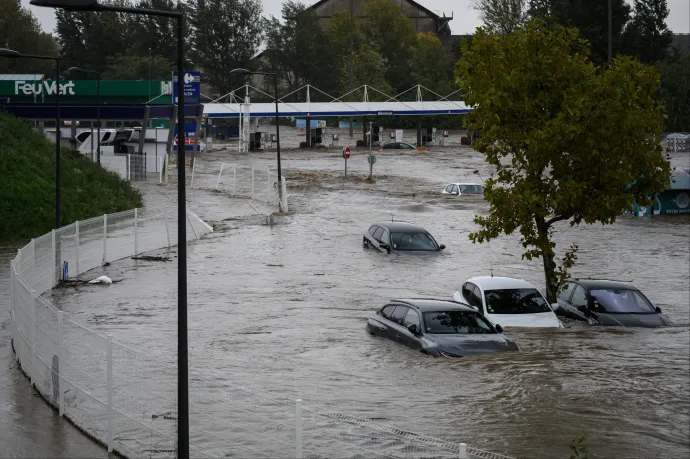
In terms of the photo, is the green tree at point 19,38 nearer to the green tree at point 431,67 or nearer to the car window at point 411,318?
the green tree at point 431,67

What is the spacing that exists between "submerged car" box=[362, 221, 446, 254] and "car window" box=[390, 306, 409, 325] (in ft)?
46.7

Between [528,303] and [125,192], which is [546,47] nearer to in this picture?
[528,303]

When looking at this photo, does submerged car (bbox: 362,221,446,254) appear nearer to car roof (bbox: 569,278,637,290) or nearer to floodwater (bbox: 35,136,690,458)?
floodwater (bbox: 35,136,690,458)

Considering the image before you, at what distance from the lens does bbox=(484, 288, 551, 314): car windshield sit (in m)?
22.5

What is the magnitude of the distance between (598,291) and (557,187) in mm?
3242

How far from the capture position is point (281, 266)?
3428 cm

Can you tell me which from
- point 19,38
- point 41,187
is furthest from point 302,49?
point 41,187

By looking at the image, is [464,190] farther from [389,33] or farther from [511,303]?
[389,33]

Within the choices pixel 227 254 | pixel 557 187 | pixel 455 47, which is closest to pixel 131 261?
pixel 227 254

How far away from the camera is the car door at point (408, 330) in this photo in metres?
19.2

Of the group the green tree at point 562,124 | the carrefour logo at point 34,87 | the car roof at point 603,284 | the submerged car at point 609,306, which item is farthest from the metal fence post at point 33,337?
the carrefour logo at point 34,87

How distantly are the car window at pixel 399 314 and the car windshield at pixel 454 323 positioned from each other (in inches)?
29.2

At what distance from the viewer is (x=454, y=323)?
19.7m

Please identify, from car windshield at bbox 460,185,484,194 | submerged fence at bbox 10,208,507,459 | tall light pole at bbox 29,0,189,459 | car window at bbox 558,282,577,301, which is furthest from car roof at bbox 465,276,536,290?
car windshield at bbox 460,185,484,194
